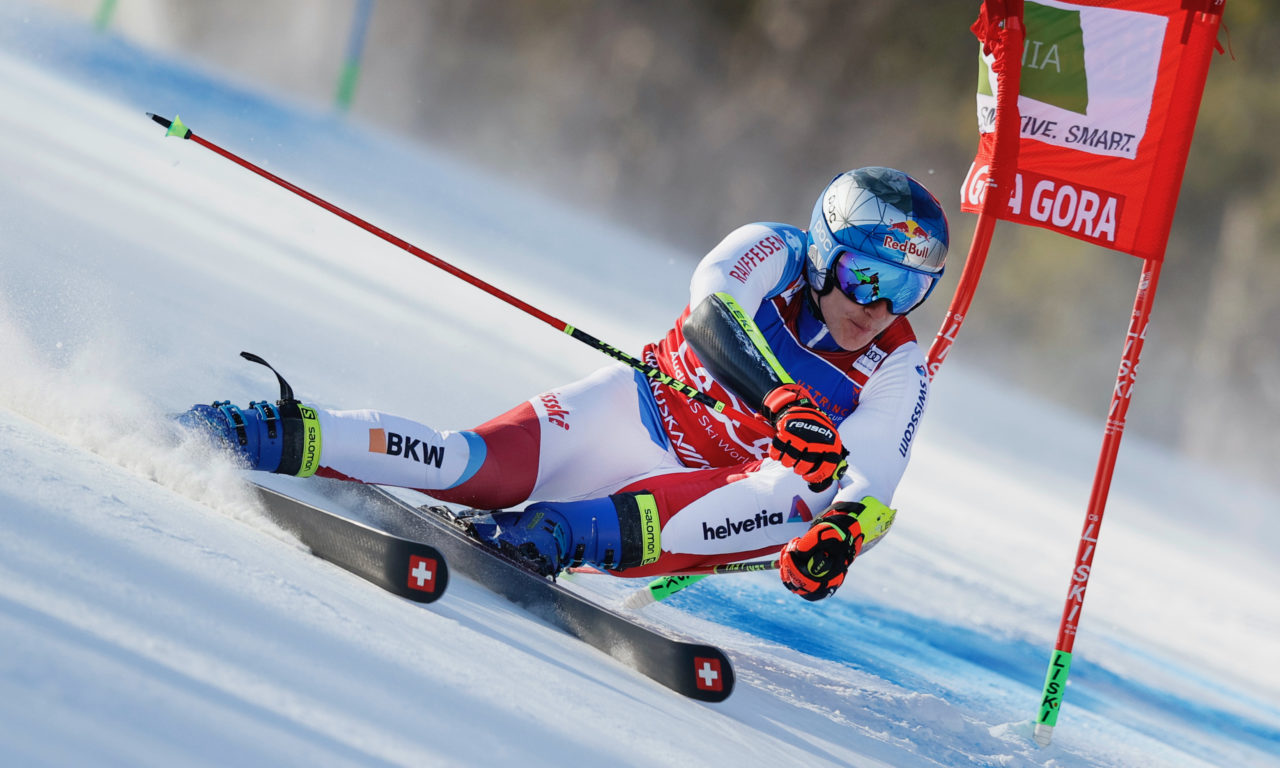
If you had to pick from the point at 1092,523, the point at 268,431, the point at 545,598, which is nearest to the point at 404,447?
the point at 268,431

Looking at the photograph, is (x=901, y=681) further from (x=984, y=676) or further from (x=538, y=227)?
(x=538, y=227)

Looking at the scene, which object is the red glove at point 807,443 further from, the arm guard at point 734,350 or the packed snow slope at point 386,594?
the packed snow slope at point 386,594

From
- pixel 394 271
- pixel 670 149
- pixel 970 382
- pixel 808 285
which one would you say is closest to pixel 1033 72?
pixel 808 285

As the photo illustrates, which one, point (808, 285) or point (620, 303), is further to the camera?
point (620, 303)

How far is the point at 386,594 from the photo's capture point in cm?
207

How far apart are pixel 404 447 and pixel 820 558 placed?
0.92 meters

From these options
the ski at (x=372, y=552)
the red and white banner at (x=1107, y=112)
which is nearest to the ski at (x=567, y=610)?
the ski at (x=372, y=552)

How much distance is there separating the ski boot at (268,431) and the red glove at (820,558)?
1.02 meters

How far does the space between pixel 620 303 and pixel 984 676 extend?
672 cm

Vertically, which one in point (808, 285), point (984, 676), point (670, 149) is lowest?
point (984, 676)

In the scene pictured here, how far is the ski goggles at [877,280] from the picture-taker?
9.29 feet

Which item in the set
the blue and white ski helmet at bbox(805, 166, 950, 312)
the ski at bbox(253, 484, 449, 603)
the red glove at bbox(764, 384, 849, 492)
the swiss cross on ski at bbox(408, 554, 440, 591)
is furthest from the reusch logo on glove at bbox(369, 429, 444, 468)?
the blue and white ski helmet at bbox(805, 166, 950, 312)

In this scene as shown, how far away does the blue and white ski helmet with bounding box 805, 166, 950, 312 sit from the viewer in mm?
2818

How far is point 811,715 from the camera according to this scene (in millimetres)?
2582
